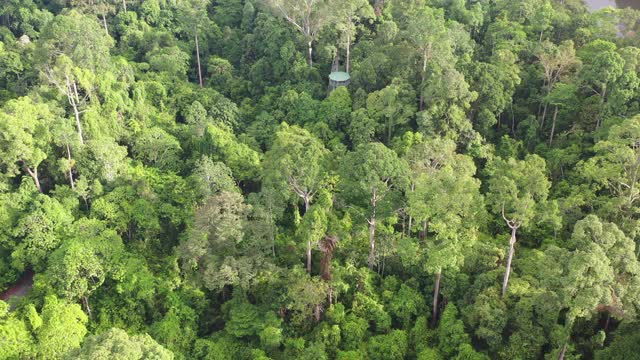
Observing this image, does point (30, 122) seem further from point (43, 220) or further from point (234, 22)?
point (234, 22)

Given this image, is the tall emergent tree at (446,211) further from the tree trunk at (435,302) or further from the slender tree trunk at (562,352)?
the slender tree trunk at (562,352)

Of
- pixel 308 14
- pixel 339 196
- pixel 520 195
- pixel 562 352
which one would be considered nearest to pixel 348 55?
pixel 308 14

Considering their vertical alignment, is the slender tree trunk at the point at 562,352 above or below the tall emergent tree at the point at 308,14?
below

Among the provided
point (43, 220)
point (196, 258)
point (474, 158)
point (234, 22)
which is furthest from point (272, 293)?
point (234, 22)

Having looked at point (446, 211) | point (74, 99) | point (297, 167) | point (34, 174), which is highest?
point (446, 211)

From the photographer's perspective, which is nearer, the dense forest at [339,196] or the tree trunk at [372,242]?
the dense forest at [339,196]

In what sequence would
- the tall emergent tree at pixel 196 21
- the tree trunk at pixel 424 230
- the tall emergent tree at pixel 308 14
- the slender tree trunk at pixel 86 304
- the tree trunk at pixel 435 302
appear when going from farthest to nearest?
the tall emergent tree at pixel 196 21, the tall emergent tree at pixel 308 14, the tree trunk at pixel 424 230, the slender tree trunk at pixel 86 304, the tree trunk at pixel 435 302

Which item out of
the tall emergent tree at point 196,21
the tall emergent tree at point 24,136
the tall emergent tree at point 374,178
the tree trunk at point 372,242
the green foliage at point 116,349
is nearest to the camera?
the green foliage at point 116,349

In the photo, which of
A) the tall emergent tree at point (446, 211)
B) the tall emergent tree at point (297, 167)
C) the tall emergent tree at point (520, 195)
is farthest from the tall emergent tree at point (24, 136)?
the tall emergent tree at point (520, 195)

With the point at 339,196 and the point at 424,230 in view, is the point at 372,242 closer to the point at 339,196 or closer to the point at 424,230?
the point at 424,230
